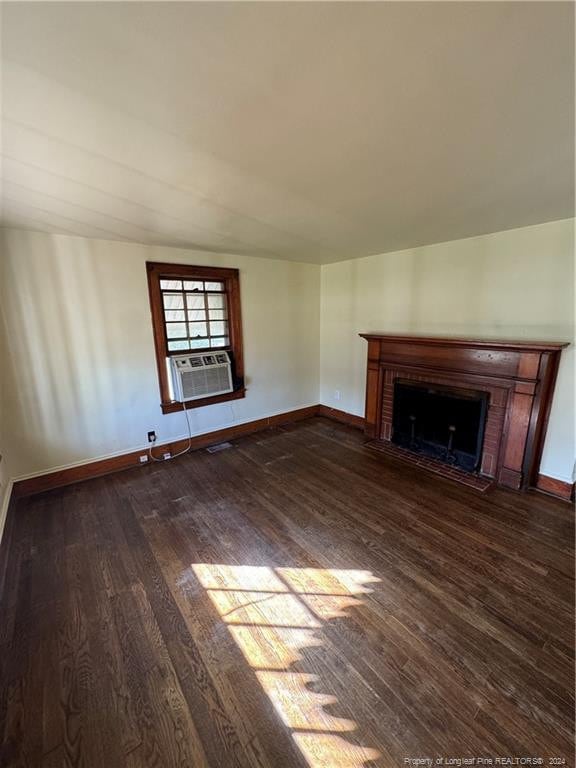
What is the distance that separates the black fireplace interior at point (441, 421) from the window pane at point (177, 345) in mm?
2447

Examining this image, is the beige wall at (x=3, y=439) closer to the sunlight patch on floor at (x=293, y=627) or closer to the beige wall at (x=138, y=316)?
the beige wall at (x=138, y=316)

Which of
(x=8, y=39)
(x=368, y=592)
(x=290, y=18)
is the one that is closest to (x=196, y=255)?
(x=8, y=39)

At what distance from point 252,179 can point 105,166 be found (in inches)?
28.9

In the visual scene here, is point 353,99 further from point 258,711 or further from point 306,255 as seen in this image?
point 306,255

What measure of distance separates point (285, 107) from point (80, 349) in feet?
8.83

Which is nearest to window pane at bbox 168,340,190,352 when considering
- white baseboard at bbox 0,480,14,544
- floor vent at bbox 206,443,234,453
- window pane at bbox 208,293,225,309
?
window pane at bbox 208,293,225,309

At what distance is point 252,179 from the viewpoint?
67.3 inches

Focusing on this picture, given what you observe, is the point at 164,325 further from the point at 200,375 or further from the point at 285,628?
the point at 285,628

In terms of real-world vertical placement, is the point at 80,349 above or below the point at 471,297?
below

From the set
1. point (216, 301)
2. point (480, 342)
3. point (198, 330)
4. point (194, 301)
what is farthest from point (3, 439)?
point (480, 342)

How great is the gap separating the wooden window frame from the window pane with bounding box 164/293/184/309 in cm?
10

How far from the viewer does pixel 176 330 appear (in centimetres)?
346

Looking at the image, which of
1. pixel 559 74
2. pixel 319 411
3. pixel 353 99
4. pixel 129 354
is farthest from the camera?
pixel 319 411

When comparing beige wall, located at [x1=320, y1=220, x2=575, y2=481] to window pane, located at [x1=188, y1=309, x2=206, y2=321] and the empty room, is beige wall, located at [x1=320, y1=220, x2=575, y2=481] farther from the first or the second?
window pane, located at [x1=188, y1=309, x2=206, y2=321]
